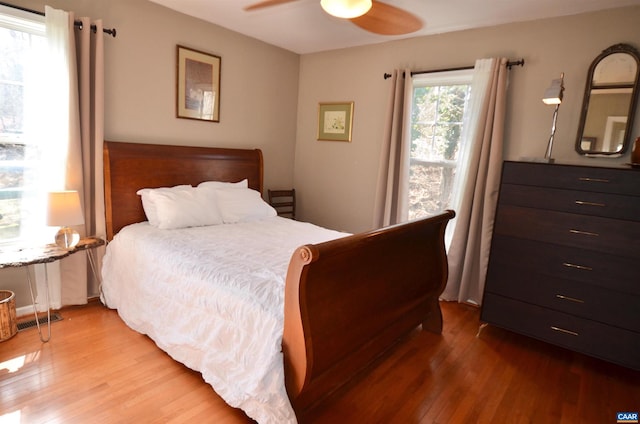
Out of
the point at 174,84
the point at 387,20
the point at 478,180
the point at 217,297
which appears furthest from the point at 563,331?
the point at 174,84

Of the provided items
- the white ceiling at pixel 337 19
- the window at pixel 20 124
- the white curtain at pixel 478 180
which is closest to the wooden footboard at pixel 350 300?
the white curtain at pixel 478 180

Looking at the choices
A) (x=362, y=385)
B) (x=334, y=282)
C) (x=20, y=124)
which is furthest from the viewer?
(x=20, y=124)

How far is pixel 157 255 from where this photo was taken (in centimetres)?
237

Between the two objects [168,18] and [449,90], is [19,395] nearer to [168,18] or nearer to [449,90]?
[168,18]

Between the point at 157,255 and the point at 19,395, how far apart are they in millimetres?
966

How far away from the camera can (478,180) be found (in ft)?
10.2

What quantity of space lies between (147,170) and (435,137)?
2664 millimetres

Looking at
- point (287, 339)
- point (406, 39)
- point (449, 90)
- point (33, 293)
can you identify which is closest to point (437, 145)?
point (449, 90)

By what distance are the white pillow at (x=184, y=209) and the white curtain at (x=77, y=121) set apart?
1.44ft

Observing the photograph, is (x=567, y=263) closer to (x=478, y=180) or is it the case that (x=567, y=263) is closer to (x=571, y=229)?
(x=571, y=229)

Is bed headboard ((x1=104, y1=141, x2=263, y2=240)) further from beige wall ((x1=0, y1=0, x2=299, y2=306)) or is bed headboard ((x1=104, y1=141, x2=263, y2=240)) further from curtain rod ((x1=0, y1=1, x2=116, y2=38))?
curtain rod ((x1=0, y1=1, x2=116, y2=38))

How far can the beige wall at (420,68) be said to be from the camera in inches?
107

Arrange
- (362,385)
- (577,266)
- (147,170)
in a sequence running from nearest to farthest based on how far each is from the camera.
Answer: (362,385) < (577,266) < (147,170)

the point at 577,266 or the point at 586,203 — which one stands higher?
the point at 586,203
